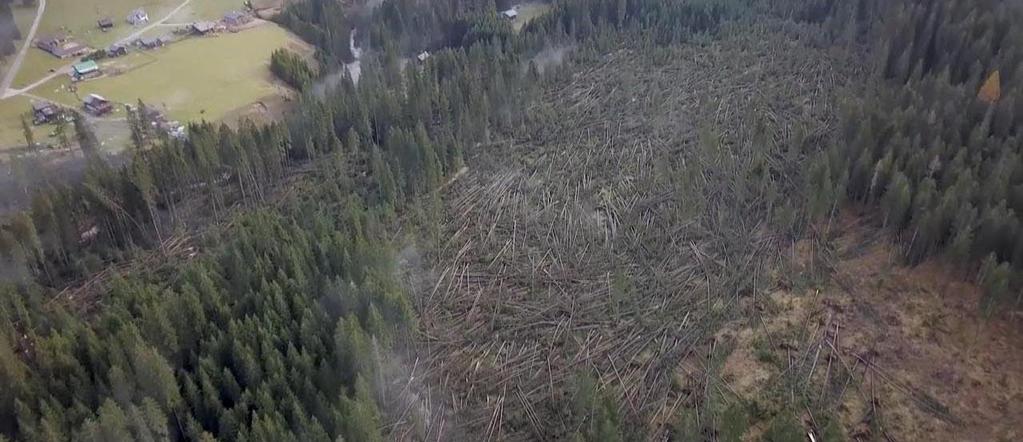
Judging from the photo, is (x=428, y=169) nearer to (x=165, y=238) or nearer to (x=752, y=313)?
(x=165, y=238)

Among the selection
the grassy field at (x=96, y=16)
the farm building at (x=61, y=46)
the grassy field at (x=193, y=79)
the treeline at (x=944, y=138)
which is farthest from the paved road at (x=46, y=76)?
the treeline at (x=944, y=138)

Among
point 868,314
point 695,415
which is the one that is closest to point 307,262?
point 695,415

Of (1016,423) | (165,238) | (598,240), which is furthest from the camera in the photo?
(165,238)

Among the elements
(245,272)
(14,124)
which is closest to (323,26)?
(14,124)

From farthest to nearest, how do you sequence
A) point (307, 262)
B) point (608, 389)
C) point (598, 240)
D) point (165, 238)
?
point (165, 238), point (598, 240), point (307, 262), point (608, 389)

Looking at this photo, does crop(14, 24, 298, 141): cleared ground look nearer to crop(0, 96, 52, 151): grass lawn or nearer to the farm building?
crop(0, 96, 52, 151): grass lawn

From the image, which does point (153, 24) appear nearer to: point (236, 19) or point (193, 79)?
point (236, 19)

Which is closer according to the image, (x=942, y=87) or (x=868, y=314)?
(x=868, y=314)
